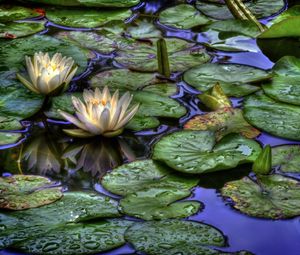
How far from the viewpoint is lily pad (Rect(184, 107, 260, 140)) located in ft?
7.29

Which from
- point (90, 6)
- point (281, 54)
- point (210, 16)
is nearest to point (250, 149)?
point (281, 54)

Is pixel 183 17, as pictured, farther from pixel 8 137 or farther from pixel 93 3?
pixel 8 137

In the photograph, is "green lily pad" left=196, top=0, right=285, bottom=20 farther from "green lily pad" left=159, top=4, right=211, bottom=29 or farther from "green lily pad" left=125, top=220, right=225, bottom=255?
"green lily pad" left=125, top=220, right=225, bottom=255

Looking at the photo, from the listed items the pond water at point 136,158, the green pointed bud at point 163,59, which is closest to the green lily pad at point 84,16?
the pond water at point 136,158

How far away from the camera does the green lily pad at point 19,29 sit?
2.96 meters

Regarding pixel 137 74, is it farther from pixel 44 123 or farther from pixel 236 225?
pixel 236 225

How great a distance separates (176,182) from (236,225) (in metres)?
0.27

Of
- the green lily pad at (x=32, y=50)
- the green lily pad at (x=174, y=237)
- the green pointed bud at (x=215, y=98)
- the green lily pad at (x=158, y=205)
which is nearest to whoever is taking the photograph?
the green lily pad at (x=174, y=237)

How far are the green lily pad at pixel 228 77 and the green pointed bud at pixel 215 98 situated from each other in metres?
0.09

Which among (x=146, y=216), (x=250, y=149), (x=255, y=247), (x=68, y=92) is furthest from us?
(x=68, y=92)

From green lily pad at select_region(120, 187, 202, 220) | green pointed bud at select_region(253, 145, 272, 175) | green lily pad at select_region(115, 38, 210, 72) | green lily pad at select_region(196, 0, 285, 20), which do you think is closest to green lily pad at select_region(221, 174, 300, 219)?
green pointed bud at select_region(253, 145, 272, 175)

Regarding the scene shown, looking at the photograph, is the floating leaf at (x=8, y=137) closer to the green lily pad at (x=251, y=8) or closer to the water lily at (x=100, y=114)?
the water lily at (x=100, y=114)

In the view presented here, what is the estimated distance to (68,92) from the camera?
8.16 feet

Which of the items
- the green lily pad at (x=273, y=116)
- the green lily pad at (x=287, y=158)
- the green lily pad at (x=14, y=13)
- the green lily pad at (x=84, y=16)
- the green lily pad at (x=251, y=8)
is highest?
the green lily pad at (x=14, y=13)
